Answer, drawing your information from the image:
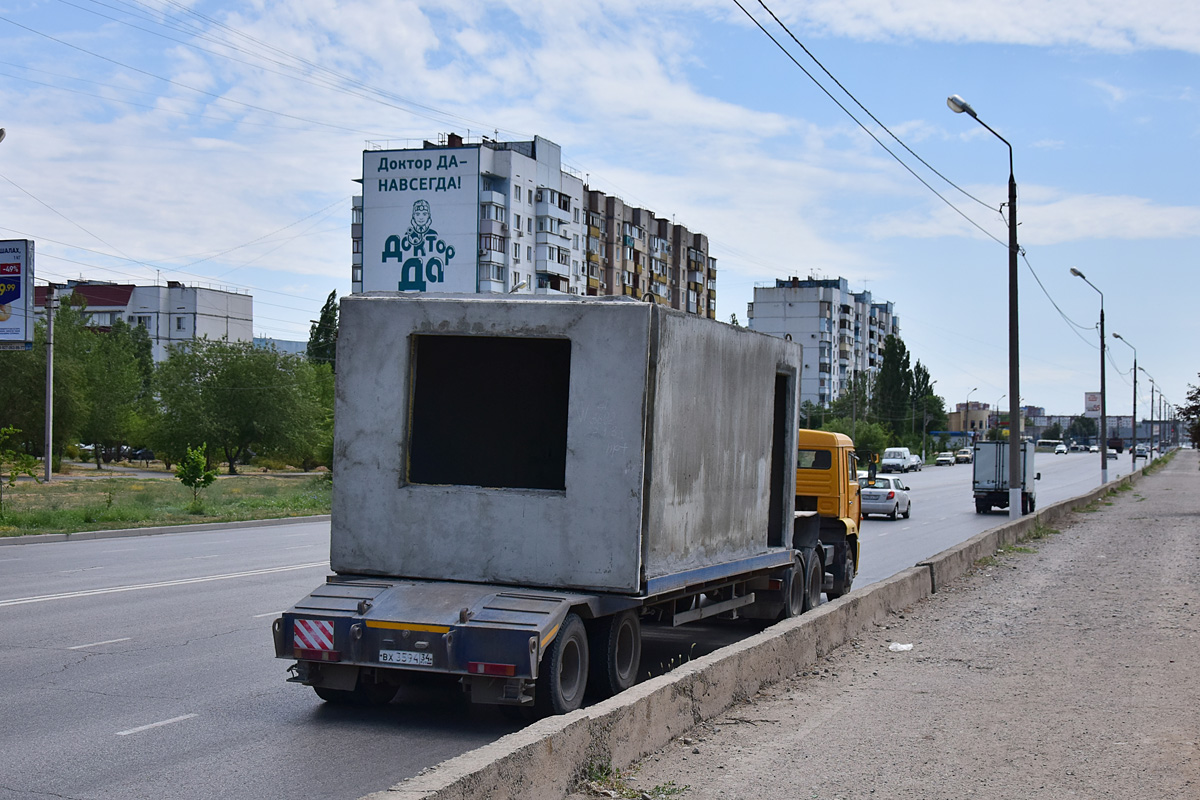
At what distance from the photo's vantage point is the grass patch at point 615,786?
18.3 ft

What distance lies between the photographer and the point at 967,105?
923 inches

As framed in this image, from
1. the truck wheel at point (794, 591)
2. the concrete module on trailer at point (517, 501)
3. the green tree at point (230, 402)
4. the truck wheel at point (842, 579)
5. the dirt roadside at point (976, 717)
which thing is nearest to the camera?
the dirt roadside at point (976, 717)

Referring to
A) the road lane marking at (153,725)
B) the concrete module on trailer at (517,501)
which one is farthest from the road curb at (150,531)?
the road lane marking at (153,725)

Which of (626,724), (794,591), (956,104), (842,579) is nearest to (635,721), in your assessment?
(626,724)

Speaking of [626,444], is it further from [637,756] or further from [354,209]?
[354,209]

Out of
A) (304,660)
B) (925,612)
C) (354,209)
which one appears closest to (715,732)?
(304,660)

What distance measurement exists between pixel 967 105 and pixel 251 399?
6099 cm

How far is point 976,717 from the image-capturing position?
7512 mm

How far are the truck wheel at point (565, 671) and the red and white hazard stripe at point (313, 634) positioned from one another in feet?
4.59

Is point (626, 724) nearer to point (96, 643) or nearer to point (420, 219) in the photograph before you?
point (96, 643)

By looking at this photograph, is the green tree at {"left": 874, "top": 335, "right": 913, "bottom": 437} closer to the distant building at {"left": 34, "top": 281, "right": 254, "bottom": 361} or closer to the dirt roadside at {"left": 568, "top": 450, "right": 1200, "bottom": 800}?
the distant building at {"left": 34, "top": 281, "right": 254, "bottom": 361}

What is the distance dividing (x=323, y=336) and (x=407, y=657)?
10418 centimetres

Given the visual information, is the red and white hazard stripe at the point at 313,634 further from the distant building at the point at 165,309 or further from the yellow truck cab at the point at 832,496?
the distant building at the point at 165,309

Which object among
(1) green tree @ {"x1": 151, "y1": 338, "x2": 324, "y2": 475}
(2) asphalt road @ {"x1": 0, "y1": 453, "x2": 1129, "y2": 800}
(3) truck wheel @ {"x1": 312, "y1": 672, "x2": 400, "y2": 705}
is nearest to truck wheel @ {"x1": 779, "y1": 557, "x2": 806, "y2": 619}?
(2) asphalt road @ {"x1": 0, "y1": 453, "x2": 1129, "y2": 800}
